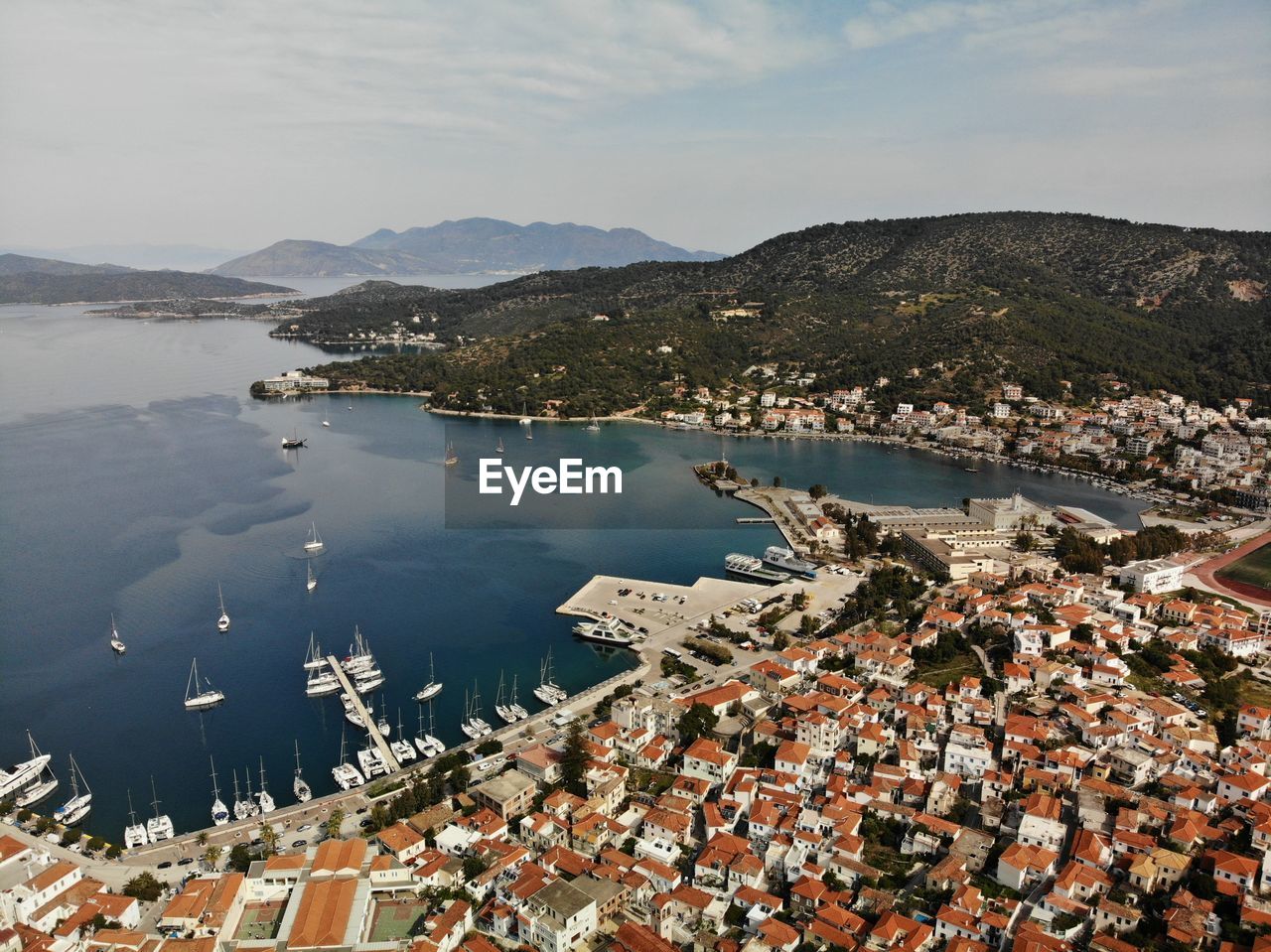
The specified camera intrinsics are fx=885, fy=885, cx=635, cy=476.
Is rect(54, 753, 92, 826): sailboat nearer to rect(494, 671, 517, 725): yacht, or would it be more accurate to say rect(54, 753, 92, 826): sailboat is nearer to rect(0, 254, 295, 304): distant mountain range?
rect(494, 671, 517, 725): yacht

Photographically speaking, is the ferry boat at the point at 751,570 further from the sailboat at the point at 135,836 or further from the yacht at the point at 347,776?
the sailboat at the point at 135,836

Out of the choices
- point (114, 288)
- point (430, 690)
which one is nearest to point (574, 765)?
point (430, 690)

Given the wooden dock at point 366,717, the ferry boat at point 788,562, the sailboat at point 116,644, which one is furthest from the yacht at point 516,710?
the ferry boat at point 788,562

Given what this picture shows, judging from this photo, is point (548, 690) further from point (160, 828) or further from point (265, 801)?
point (160, 828)

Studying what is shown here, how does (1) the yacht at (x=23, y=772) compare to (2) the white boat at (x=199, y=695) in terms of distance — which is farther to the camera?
(2) the white boat at (x=199, y=695)

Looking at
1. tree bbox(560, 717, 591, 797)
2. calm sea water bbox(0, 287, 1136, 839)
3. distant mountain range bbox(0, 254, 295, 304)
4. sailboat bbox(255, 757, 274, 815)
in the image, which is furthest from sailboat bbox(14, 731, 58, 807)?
distant mountain range bbox(0, 254, 295, 304)
